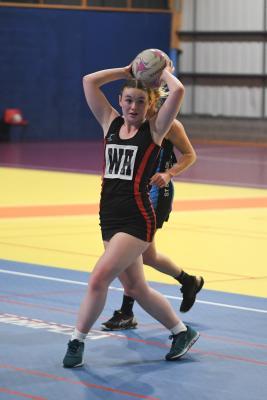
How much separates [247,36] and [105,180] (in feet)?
90.7

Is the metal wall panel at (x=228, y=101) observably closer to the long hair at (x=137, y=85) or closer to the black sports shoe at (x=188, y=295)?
the black sports shoe at (x=188, y=295)

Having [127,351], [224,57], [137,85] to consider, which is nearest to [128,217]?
[137,85]

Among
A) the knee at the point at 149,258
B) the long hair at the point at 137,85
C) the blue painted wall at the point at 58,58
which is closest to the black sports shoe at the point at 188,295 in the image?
the knee at the point at 149,258

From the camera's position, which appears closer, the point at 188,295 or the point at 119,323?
the point at 119,323

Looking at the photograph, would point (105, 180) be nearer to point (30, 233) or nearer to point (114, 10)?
point (30, 233)

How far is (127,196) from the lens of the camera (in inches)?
295

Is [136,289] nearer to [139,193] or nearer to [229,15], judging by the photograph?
[139,193]

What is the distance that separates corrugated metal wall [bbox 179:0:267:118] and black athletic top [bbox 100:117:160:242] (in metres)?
27.0

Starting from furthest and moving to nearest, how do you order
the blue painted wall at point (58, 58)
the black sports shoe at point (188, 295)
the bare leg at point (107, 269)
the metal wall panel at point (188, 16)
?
the metal wall panel at point (188, 16) < the blue painted wall at point (58, 58) < the black sports shoe at point (188, 295) < the bare leg at point (107, 269)

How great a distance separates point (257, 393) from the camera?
270 inches

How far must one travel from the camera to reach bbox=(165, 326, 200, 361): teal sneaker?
773 cm

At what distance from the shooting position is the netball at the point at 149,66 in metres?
7.45

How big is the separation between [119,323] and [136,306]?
1056 mm

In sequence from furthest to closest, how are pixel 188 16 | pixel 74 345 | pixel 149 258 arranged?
pixel 188 16
pixel 149 258
pixel 74 345
